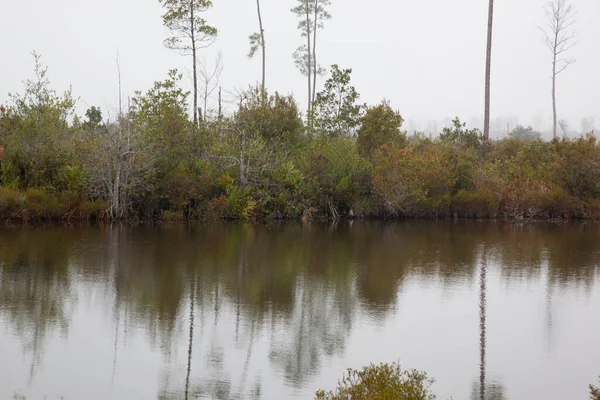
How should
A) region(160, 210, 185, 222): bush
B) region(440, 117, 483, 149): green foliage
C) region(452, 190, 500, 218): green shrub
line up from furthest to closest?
region(440, 117, 483, 149): green foliage < region(452, 190, 500, 218): green shrub < region(160, 210, 185, 222): bush

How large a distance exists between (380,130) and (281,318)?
24453mm

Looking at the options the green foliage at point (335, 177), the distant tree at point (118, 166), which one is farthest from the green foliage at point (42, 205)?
the green foliage at point (335, 177)

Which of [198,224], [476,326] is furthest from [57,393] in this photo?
[198,224]

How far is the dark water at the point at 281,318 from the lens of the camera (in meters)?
8.12

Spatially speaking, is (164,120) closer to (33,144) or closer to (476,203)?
(33,144)

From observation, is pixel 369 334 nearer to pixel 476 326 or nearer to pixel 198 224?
pixel 476 326

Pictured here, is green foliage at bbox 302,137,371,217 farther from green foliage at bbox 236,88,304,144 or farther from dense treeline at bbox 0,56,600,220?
green foliage at bbox 236,88,304,144

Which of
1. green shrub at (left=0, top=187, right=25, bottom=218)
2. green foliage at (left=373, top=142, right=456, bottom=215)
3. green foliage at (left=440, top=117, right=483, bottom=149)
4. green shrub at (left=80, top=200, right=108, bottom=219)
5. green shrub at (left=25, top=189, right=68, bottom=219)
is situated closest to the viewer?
green shrub at (left=0, top=187, right=25, bottom=218)

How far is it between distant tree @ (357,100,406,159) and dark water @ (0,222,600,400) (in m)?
14.9

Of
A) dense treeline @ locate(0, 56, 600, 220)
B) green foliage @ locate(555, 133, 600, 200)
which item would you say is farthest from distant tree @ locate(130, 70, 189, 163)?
green foliage @ locate(555, 133, 600, 200)

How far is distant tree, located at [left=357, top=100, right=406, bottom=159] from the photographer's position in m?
34.2

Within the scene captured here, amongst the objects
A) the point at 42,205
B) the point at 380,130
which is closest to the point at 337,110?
the point at 380,130

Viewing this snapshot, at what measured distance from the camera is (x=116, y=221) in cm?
2675

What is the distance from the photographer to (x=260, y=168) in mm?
30047
